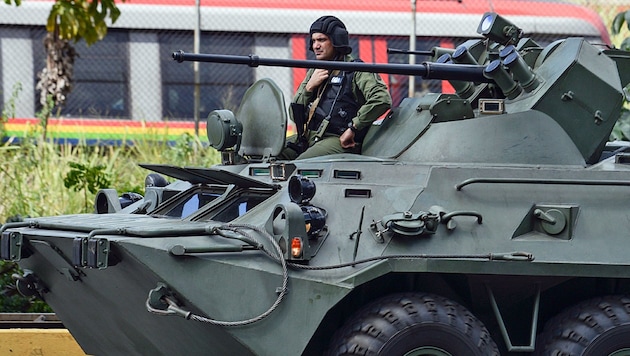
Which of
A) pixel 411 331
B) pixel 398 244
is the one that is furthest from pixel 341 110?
pixel 411 331

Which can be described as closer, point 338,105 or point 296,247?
point 296,247

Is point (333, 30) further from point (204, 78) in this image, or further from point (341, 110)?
point (204, 78)

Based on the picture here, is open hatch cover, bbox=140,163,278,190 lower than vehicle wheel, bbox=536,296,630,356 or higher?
higher

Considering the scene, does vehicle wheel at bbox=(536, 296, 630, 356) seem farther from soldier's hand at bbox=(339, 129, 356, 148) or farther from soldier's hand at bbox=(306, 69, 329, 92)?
soldier's hand at bbox=(306, 69, 329, 92)

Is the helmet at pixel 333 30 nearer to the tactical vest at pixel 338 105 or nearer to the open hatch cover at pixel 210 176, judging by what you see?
the tactical vest at pixel 338 105

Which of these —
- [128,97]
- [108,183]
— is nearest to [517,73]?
[108,183]

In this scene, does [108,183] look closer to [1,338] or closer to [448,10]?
[1,338]

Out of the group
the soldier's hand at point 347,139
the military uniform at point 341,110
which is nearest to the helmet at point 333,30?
the military uniform at point 341,110

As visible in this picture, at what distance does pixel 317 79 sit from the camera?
8820 millimetres

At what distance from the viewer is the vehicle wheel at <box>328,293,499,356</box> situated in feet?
22.2

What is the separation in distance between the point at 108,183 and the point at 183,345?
17.6 ft

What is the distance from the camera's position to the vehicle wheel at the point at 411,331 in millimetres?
6758

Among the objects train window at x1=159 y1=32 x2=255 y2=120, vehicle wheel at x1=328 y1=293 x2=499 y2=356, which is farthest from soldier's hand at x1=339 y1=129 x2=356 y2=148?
train window at x1=159 y1=32 x2=255 y2=120

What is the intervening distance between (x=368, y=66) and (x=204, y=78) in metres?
7.01
